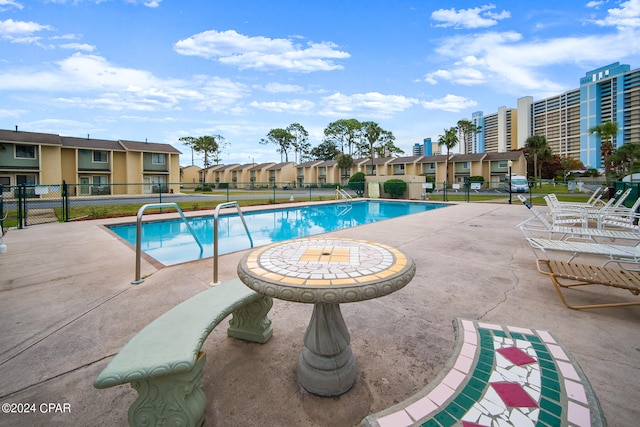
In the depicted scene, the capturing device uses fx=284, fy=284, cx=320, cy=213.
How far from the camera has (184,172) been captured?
61344 mm

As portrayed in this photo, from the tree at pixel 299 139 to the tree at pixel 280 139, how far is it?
71 cm

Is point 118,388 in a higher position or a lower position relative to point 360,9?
lower

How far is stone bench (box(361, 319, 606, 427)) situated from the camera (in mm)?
1625

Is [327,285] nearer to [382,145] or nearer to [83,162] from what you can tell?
[83,162]

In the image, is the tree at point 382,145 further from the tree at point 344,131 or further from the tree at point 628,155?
the tree at point 628,155

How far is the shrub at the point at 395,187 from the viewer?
2338cm

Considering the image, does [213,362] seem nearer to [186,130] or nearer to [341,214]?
[341,214]

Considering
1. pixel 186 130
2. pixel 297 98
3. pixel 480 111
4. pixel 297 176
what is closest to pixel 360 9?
pixel 297 98

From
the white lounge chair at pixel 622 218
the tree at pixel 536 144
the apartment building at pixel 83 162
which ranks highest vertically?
the tree at pixel 536 144

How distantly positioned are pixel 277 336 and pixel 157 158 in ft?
121

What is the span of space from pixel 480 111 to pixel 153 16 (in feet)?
426

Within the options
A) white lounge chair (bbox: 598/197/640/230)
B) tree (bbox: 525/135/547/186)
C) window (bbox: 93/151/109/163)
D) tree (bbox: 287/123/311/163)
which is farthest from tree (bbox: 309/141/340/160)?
white lounge chair (bbox: 598/197/640/230)

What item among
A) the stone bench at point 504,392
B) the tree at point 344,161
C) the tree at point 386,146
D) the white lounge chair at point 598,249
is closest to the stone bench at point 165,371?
the stone bench at point 504,392

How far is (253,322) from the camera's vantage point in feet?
8.45
